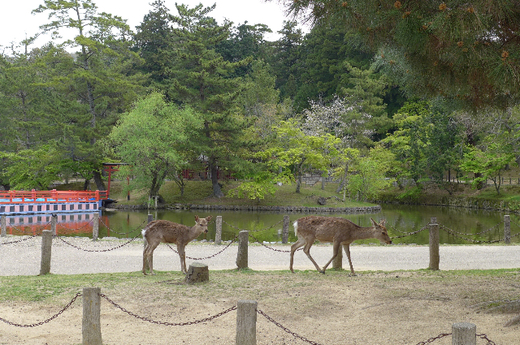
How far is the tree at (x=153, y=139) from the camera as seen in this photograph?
29.6 meters

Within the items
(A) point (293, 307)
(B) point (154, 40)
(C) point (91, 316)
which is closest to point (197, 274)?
(A) point (293, 307)

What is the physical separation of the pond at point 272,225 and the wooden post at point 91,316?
1094cm

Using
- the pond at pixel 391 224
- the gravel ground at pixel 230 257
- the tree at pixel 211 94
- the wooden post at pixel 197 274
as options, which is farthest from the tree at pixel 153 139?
the wooden post at pixel 197 274

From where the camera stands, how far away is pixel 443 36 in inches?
192

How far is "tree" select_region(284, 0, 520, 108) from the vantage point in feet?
15.6

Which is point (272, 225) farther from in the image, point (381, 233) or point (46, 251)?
point (46, 251)

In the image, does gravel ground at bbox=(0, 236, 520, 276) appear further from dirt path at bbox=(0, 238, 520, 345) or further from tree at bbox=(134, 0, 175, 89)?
tree at bbox=(134, 0, 175, 89)

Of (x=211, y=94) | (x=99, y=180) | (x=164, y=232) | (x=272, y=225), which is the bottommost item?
(x=272, y=225)

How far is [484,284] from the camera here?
7.60 m

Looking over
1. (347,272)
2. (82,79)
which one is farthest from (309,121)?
(347,272)

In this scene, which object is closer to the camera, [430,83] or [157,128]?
[430,83]

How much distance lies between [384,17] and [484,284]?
4629 mm

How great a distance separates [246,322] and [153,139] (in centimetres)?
2628

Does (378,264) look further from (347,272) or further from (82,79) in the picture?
(82,79)
